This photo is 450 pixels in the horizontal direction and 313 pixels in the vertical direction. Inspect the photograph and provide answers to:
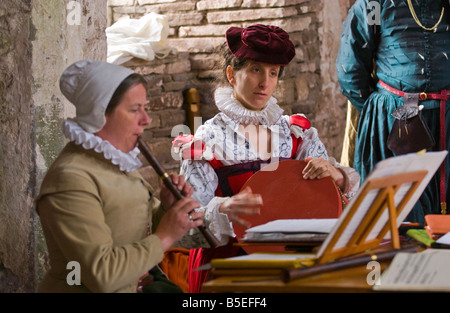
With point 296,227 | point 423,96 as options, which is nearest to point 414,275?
point 296,227

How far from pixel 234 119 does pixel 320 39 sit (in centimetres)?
278

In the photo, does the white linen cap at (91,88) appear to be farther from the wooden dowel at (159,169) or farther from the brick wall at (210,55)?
the brick wall at (210,55)

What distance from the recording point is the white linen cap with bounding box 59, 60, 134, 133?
6.39 feet

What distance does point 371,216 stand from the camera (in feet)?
5.97

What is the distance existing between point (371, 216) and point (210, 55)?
11.9 feet

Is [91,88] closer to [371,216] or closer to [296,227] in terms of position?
[296,227]

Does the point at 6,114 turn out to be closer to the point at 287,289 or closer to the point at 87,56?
the point at 87,56

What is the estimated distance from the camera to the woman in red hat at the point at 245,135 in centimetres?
280

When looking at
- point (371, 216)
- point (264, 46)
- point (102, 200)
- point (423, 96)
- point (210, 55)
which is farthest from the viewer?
point (210, 55)

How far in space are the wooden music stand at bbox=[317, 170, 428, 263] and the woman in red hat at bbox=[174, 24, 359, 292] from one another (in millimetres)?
769

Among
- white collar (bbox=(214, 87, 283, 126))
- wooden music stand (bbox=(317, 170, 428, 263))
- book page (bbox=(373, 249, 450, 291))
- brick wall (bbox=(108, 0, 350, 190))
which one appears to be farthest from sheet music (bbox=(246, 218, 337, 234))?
brick wall (bbox=(108, 0, 350, 190))

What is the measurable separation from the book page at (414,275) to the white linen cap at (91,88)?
0.88m

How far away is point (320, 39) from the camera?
5.49 meters
